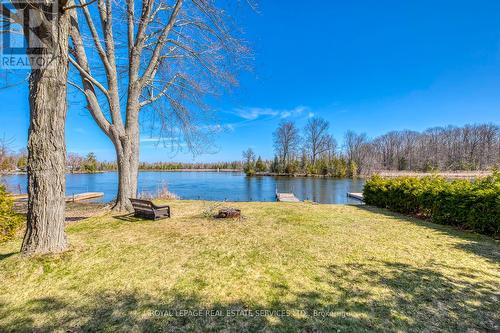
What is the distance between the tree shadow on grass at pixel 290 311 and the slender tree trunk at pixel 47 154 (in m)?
1.38

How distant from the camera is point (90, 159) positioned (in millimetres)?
67375

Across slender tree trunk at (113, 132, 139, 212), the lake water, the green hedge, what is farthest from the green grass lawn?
the lake water

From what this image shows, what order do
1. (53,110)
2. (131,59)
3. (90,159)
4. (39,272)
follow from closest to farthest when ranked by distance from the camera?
(39,272)
(53,110)
(131,59)
(90,159)

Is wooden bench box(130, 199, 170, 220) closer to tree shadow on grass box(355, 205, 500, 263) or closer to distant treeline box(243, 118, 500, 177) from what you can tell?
tree shadow on grass box(355, 205, 500, 263)

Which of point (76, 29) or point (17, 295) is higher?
point (76, 29)

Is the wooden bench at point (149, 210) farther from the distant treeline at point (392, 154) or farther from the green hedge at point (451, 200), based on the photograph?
the distant treeline at point (392, 154)

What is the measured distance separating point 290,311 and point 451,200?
255 inches

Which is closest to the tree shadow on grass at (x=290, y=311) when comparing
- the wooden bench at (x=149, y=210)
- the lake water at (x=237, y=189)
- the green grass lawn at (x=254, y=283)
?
the green grass lawn at (x=254, y=283)

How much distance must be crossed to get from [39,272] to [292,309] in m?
3.56

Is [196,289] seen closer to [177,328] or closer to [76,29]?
[177,328]

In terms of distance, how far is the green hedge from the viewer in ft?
17.3

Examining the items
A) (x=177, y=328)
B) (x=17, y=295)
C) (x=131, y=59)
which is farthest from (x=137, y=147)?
(x=177, y=328)

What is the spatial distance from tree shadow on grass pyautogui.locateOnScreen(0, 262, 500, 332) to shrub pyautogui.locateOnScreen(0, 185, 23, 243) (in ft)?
9.85

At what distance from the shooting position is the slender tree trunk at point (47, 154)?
353 cm
